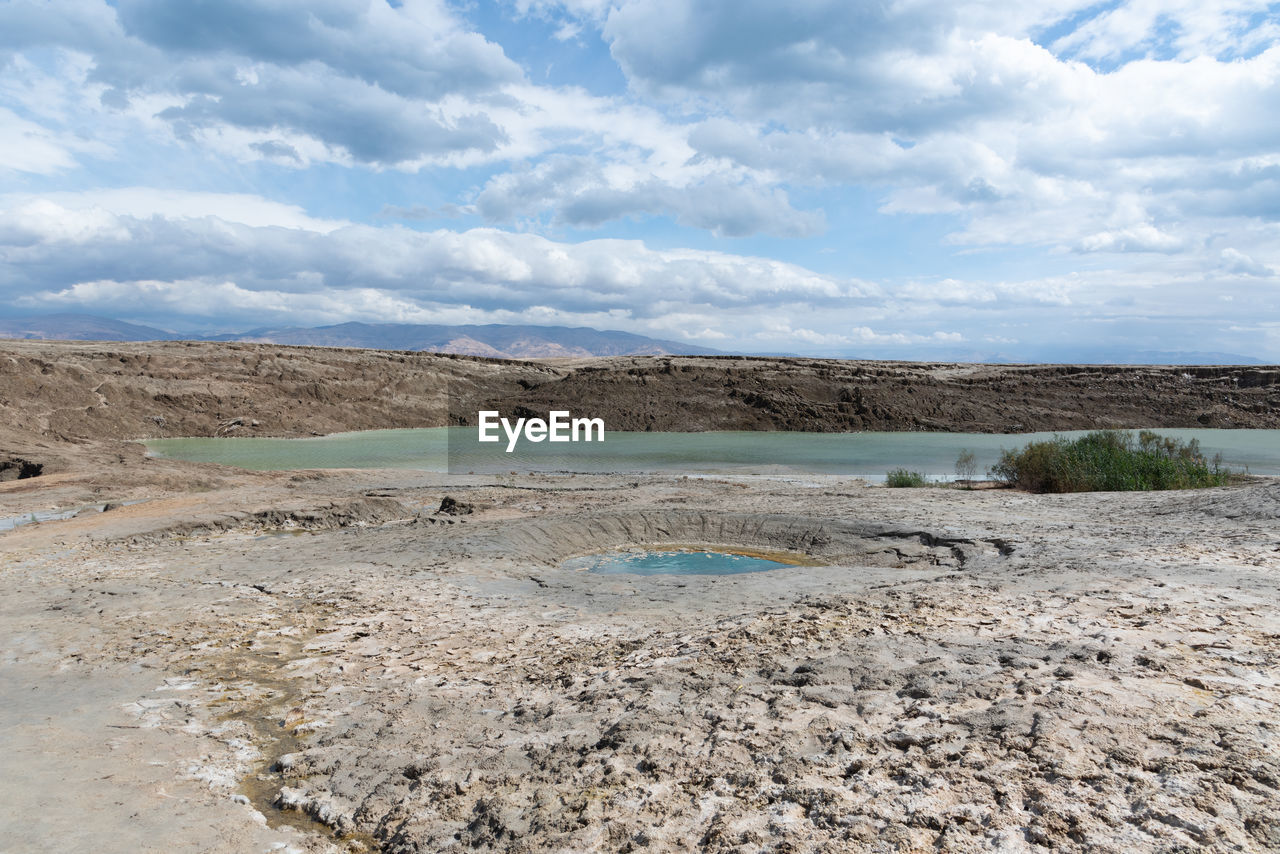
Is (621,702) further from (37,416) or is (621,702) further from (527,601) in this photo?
(37,416)

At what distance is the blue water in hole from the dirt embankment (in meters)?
24.5

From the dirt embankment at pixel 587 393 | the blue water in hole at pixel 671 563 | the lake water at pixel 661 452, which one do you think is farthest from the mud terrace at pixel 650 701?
the dirt embankment at pixel 587 393

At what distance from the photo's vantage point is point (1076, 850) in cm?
271

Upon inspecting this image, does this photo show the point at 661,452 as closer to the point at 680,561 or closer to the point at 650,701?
the point at 680,561

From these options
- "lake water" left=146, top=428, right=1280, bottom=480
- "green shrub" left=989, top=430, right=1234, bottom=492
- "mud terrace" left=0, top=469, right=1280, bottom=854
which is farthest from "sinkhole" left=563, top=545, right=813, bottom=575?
"lake water" left=146, top=428, right=1280, bottom=480

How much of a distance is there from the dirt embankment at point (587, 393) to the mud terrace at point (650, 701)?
A: 81.5 ft

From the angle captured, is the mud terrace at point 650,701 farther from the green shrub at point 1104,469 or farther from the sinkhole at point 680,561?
the green shrub at point 1104,469

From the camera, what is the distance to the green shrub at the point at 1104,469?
46.4 ft

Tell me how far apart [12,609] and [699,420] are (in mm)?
29834

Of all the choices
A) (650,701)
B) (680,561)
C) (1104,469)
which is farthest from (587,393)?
(650,701)

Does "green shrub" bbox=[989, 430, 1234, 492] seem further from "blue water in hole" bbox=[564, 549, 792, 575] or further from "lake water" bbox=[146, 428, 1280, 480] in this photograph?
"blue water in hole" bbox=[564, 549, 792, 575]

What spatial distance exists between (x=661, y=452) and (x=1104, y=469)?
44.6 ft

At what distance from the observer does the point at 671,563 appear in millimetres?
9523

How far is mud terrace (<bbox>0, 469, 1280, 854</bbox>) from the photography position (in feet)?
10.0
